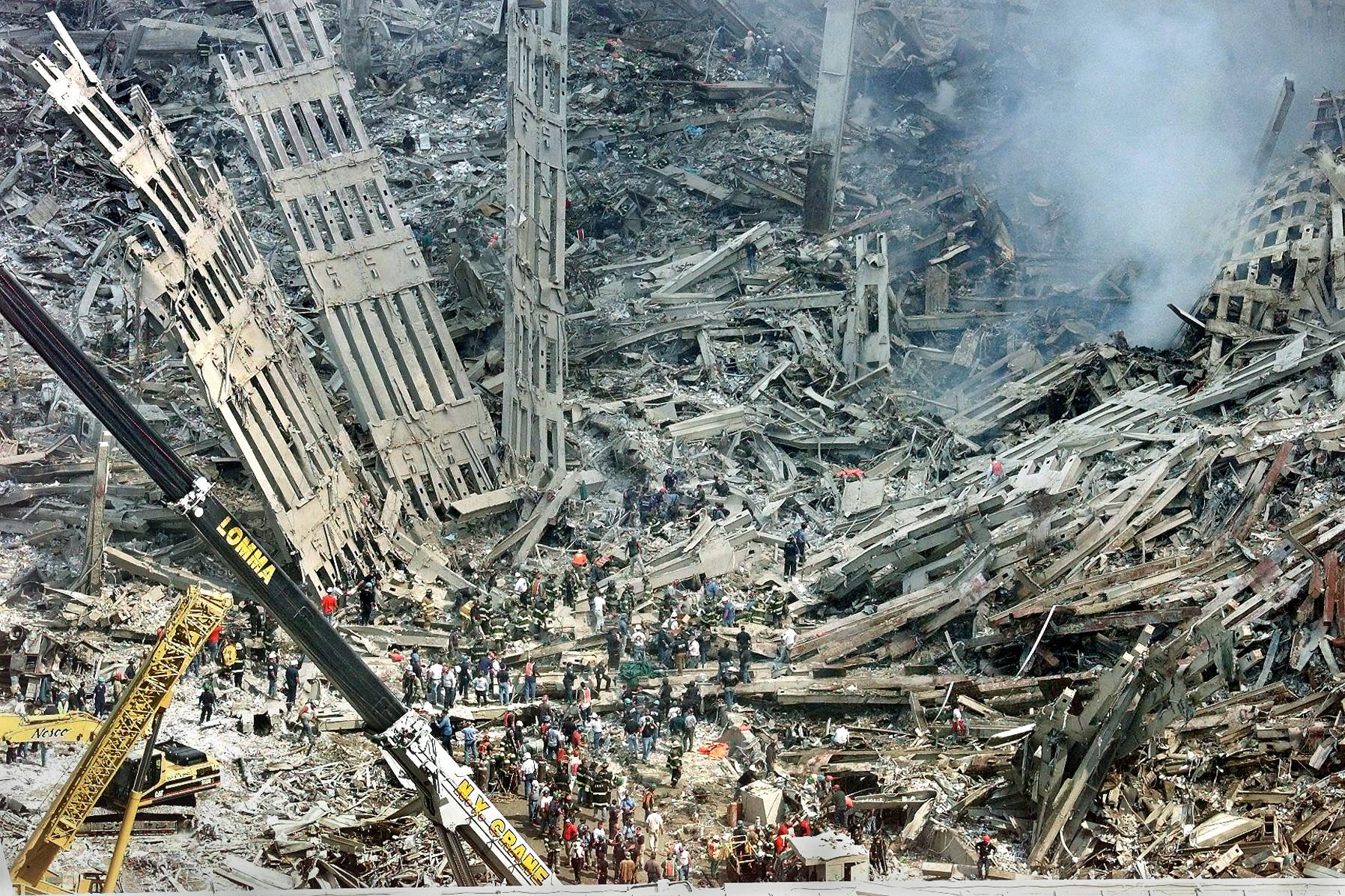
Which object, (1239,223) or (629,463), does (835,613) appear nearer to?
(629,463)

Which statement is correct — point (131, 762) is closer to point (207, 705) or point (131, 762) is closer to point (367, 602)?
point (207, 705)

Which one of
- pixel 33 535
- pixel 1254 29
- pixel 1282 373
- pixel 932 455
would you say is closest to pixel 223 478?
pixel 33 535

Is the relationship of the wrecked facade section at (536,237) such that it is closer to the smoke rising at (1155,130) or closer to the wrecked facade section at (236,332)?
the wrecked facade section at (236,332)

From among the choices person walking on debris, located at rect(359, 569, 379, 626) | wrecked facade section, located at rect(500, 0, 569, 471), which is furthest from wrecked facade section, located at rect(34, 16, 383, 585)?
A: wrecked facade section, located at rect(500, 0, 569, 471)

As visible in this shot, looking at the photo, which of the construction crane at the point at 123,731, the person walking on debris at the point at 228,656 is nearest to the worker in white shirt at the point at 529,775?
the person walking on debris at the point at 228,656

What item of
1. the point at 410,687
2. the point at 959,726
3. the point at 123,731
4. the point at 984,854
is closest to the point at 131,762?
the point at 123,731

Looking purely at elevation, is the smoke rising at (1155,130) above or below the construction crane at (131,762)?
above
